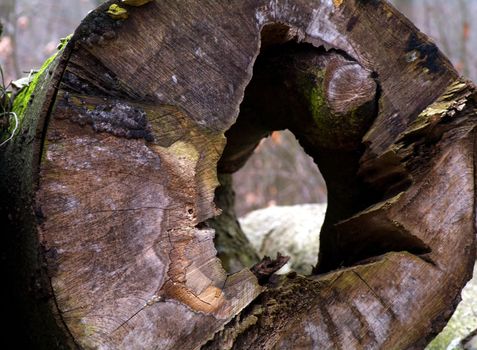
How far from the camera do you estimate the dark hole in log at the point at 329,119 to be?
1447mm

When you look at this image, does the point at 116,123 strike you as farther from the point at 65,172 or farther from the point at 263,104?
the point at 263,104

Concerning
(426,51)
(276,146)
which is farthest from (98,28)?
(276,146)

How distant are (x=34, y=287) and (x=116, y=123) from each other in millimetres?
414

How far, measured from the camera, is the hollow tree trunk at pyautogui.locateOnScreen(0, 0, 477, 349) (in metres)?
1.15

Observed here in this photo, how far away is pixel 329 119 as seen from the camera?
152cm

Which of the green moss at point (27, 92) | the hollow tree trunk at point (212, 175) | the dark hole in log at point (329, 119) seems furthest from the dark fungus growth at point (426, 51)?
the green moss at point (27, 92)

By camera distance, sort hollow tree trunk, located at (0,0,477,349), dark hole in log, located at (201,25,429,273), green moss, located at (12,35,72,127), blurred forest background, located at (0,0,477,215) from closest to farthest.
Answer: hollow tree trunk, located at (0,0,477,349) < green moss, located at (12,35,72,127) < dark hole in log, located at (201,25,429,273) < blurred forest background, located at (0,0,477,215)

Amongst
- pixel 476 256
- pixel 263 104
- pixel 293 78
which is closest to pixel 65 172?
pixel 293 78

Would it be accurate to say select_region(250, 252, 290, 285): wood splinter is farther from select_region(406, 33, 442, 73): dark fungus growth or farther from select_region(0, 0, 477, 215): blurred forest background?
select_region(0, 0, 477, 215): blurred forest background

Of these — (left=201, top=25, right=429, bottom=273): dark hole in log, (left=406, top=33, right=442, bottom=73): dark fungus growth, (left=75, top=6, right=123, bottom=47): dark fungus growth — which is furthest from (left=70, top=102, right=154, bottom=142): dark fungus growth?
(left=406, top=33, right=442, bottom=73): dark fungus growth

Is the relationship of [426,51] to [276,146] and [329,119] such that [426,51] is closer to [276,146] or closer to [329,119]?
[329,119]

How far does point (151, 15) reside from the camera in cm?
125

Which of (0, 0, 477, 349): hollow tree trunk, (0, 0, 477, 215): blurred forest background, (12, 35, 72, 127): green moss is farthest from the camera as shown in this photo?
(0, 0, 477, 215): blurred forest background

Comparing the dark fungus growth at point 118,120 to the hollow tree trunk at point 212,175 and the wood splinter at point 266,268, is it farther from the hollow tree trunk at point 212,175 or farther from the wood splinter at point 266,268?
the wood splinter at point 266,268
